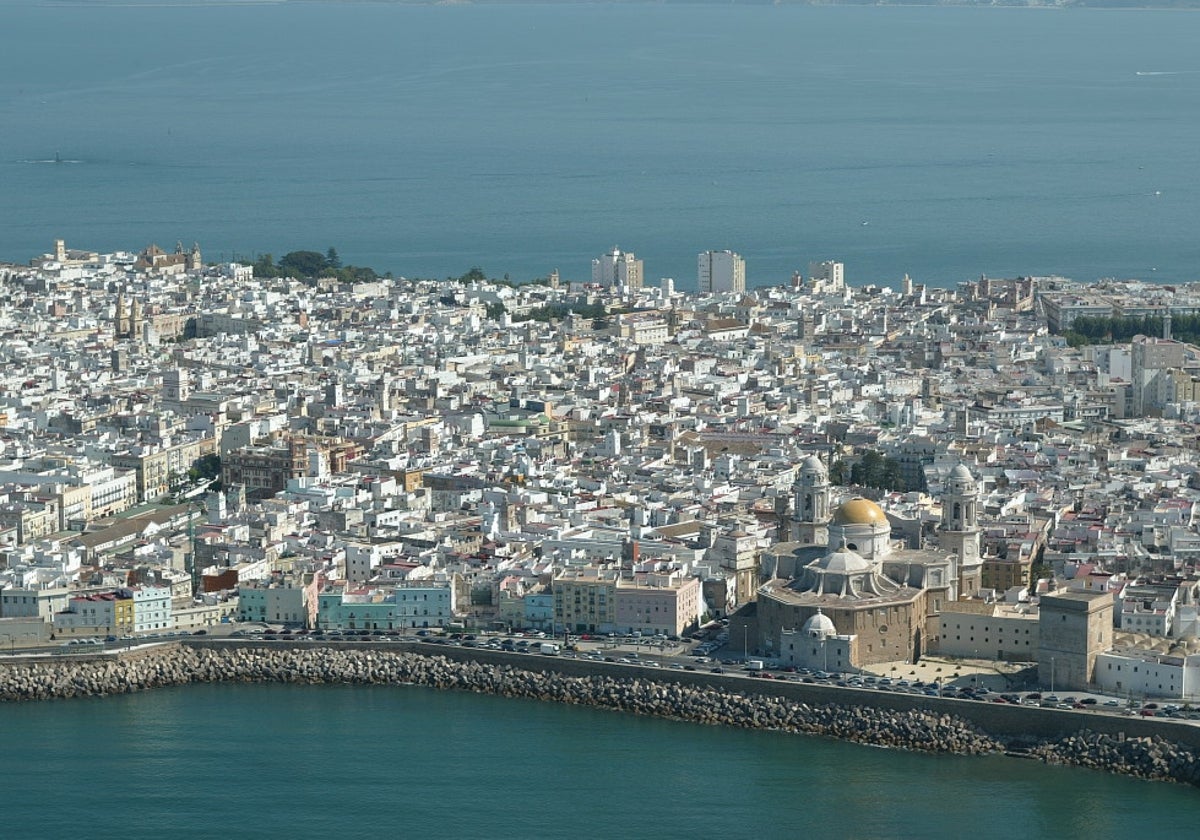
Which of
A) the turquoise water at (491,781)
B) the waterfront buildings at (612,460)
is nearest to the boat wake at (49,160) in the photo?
the waterfront buildings at (612,460)

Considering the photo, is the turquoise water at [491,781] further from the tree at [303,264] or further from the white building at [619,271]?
the tree at [303,264]

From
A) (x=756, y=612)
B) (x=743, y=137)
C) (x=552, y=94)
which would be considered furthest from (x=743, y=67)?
(x=756, y=612)

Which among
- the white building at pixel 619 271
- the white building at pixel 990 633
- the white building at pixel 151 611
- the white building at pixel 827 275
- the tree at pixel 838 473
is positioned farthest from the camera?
the white building at pixel 619 271

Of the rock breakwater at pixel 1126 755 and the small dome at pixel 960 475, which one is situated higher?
the small dome at pixel 960 475

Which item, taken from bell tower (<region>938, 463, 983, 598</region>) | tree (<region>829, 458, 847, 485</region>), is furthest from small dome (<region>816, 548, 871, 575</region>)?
tree (<region>829, 458, 847, 485</region>)

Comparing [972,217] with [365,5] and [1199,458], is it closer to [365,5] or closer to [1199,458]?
[1199,458]

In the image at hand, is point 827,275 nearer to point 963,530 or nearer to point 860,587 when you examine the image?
point 963,530
